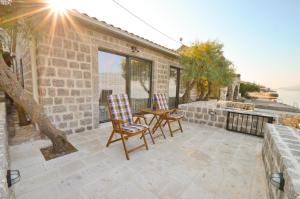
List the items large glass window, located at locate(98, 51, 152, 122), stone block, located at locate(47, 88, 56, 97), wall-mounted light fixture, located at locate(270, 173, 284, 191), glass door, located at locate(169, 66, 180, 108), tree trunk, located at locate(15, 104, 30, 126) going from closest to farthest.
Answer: wall-mounted light fixture, located at locate(270, 173, 284, 191), stone block, located at locate(47, 88, 56, 97), tree trunk, located at locate(15, 104, 30, 126), large glass window, located at locate(98, 51, 152, 122), glass door, located at locate(169, 66, 180, 108)

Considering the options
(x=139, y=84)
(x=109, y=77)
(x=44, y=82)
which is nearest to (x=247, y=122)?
(x=139, y=84)

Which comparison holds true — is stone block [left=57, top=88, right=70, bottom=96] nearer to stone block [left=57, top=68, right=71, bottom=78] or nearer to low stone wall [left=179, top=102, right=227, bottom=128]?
stone block [left=57, top=68, right=71, bottom=78]

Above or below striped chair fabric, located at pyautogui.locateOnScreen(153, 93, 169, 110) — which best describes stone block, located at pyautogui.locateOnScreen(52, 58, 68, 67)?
above

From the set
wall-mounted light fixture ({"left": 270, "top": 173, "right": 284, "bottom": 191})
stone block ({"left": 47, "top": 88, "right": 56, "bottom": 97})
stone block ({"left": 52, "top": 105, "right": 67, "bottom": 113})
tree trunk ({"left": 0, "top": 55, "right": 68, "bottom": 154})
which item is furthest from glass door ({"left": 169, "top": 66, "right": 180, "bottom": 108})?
wall-mounted light fixture ({"left": 270, "top": 173, "right": 284, "bottom": 191})

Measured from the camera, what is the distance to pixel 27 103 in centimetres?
222

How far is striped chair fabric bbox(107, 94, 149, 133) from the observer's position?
2619 millimetres

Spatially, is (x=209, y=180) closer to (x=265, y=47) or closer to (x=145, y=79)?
(x=145, y=79)

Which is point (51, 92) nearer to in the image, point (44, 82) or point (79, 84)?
point (44, 82)

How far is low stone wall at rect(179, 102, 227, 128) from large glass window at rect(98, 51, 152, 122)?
155 cm

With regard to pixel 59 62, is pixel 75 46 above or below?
above

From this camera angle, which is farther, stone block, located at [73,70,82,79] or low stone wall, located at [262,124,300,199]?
stone block, located at [73,70,82,79]

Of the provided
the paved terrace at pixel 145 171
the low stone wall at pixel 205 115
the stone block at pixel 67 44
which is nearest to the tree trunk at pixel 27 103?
the paved terrace at pixel 145 171

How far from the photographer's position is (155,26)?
6.74 m

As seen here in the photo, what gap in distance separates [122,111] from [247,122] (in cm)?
330
